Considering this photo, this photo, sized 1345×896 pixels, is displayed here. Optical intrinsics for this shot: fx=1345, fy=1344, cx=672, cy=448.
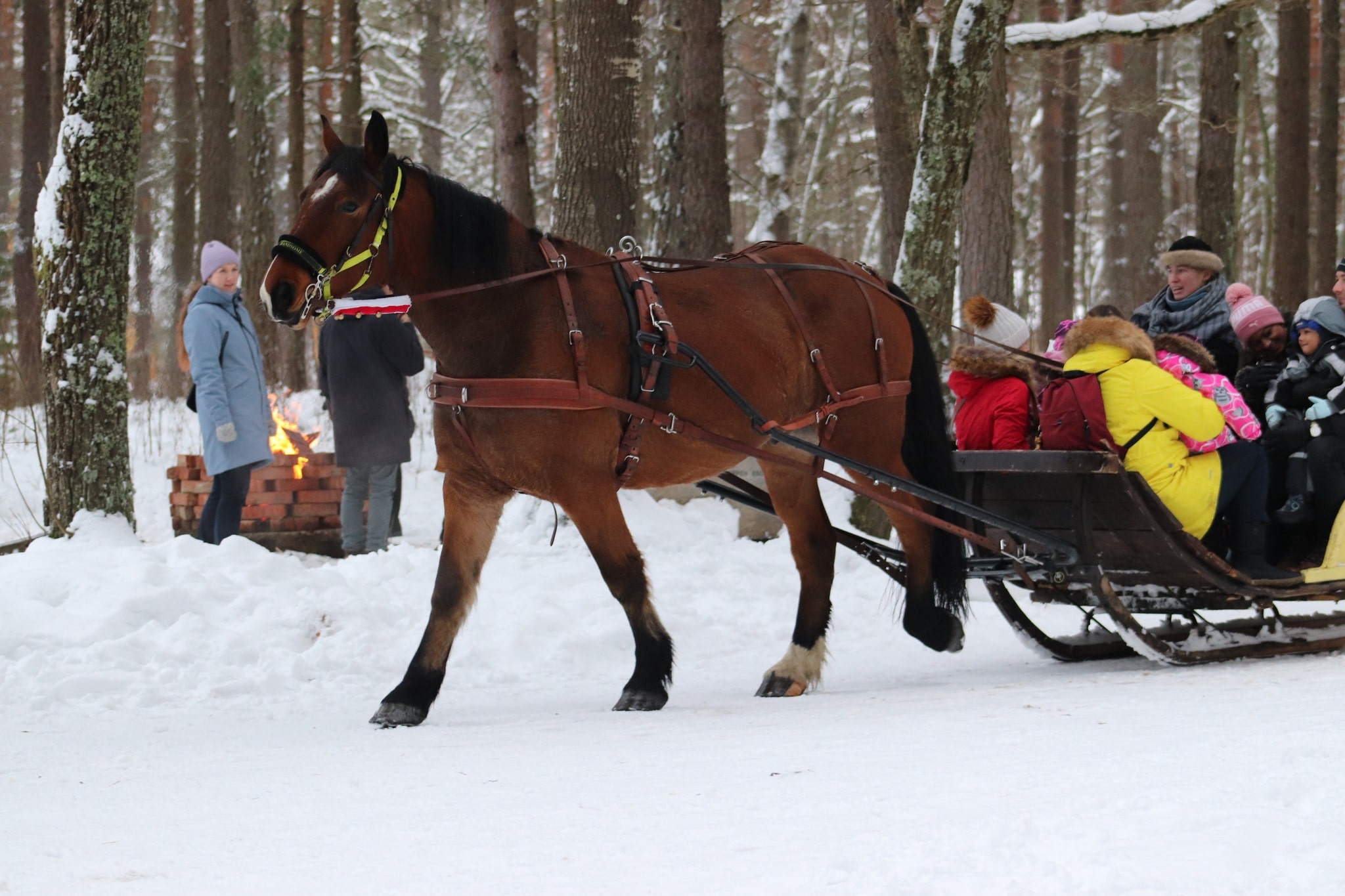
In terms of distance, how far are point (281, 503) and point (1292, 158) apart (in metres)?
12.0

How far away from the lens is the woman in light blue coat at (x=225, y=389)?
7.32 meters

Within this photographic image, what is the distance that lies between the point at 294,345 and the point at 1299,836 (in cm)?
1638

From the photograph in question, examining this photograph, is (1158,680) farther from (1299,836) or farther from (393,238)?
(393,238)

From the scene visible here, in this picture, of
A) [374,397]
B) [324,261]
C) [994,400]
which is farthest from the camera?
[374,397]

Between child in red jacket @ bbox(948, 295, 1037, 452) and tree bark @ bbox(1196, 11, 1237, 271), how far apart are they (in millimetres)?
8112

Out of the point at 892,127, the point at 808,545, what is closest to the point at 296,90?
the point at 892,127

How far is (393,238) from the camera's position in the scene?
4699mm

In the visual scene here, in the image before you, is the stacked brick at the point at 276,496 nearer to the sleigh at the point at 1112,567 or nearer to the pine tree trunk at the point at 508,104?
the pine tree trunk at the point at 508,104

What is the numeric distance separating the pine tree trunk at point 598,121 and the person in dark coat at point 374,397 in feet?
4.41

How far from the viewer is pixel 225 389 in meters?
7.44

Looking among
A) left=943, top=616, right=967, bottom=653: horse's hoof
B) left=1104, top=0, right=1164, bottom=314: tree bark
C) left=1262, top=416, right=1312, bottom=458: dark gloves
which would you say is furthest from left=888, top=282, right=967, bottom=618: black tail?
left=1104, top=0, right=1164, bottom=314: tree bark

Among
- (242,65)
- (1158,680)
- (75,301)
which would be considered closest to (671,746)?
(1158,680)

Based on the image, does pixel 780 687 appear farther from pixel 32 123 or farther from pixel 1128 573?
pixel 32 123

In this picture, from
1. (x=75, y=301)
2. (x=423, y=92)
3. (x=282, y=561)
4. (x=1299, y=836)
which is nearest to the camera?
(x=1299, y=836)
